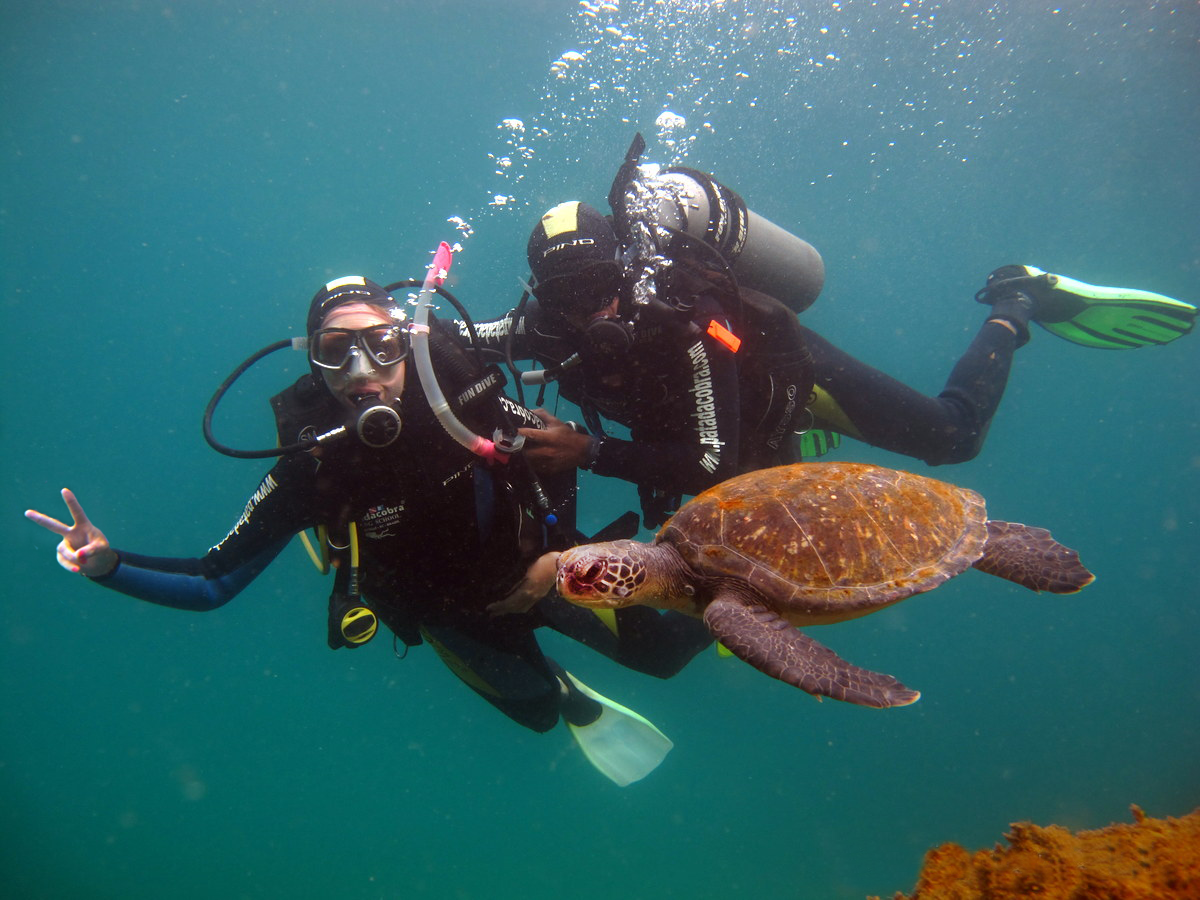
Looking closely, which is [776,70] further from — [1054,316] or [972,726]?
[972,726]

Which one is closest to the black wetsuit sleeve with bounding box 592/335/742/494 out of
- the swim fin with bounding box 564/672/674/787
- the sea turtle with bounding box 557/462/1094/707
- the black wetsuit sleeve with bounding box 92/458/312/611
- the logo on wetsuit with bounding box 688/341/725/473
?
Result: the logo on wetsuit with bounding box 688/341/725/473

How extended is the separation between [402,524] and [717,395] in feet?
8.40

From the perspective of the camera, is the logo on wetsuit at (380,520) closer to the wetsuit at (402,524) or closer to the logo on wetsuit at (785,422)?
the wetsuit at (402,524)

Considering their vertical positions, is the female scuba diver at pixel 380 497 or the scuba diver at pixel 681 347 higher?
the scuba diver at pixel 681 347

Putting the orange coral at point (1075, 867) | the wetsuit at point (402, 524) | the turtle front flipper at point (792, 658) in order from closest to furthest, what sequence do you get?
the orange coral at point (1075, 867) → the turtle front flipper at point (792, 658) → the wetsuit at point (402, 524)

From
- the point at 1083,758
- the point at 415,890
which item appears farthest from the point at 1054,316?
the point at 1083,758

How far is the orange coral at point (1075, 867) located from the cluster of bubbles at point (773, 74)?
22495mm

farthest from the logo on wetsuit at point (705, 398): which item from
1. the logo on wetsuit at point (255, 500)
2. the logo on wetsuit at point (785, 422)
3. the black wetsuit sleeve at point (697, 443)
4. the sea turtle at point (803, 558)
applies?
the logo on wetsuit at point (255, 500)

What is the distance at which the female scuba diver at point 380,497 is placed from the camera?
3.43 m

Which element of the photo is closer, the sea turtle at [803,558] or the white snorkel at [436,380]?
the sea turtle at [803,558]

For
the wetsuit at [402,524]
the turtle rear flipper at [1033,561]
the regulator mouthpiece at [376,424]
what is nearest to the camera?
the turtle rear flipper at [1033,561]

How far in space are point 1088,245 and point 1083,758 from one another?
4580cm

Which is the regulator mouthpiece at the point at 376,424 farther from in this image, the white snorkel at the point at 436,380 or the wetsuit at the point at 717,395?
the wetsuit at the point at 717,395

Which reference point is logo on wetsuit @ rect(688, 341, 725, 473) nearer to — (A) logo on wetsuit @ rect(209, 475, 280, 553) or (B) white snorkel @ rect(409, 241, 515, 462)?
(B) white snorkel @ rect(409, 241, 515, 462)
